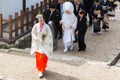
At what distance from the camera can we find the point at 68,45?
1198cm

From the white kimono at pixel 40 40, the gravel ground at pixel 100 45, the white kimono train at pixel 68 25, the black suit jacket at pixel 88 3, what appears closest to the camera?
the white kimono at pixel 40 40

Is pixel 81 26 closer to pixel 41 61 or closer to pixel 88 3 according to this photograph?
pixel 41 61

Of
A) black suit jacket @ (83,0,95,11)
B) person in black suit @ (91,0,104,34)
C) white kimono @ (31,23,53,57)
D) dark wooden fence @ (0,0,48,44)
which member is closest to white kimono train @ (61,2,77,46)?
dark wooden fence @ (0,0,48,44)

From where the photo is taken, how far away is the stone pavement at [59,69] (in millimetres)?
9148

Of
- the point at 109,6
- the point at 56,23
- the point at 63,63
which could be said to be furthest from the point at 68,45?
the point at 109,6

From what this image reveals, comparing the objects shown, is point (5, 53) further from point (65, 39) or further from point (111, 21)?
point (111, 21)

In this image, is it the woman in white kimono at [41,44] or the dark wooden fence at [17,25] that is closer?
the woman in white kimono at [41,44]

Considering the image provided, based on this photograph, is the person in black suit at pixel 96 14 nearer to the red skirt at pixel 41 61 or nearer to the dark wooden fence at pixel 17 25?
the dark wooden fence at pixel 17 25

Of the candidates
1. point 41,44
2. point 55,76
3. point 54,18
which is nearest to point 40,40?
point 41,44

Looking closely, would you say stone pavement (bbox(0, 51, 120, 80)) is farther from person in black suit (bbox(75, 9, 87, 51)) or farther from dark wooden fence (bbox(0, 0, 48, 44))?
dark wooden fence (bbox(0, 0, 48, 44))

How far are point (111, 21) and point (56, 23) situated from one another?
539 centimetres

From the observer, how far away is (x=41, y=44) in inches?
362

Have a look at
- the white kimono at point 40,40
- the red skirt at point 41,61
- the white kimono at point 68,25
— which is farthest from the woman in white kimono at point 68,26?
the red skirt at point 41,61

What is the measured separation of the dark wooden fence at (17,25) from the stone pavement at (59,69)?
71.4 inches
